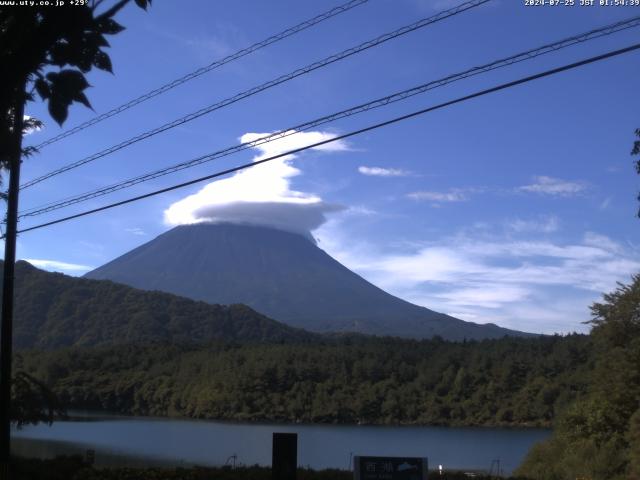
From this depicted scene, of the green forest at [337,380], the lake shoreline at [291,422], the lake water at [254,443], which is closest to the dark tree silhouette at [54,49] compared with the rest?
the lake water at [254,443]

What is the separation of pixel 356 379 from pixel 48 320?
7767 cm

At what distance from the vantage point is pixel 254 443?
158 ft

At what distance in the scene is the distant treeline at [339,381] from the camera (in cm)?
7081

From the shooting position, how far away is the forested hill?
136 m

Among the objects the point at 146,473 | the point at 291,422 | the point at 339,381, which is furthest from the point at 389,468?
the point at 339,381

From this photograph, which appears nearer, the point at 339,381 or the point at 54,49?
the point at 54,49

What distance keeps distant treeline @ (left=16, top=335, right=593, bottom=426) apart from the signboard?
200ft

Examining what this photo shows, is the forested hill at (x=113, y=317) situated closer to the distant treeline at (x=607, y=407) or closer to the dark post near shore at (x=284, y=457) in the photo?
the distant treeline at (x=607, y=407)

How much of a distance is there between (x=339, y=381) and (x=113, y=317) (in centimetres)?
7212

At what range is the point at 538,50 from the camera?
25.7 ft

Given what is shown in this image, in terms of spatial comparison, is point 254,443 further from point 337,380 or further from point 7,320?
point 7,320

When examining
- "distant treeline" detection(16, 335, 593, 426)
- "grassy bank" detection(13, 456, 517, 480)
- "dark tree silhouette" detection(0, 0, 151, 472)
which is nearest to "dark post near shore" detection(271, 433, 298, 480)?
"dark tree silhouette" detection(0, 0, 151, 472)

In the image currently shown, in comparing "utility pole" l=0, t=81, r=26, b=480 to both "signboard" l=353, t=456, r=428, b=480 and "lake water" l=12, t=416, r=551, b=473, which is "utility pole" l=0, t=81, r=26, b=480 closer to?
"signboard" l=353, t=456, r=428, b=480

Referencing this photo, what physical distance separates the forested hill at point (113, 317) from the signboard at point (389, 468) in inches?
5084
